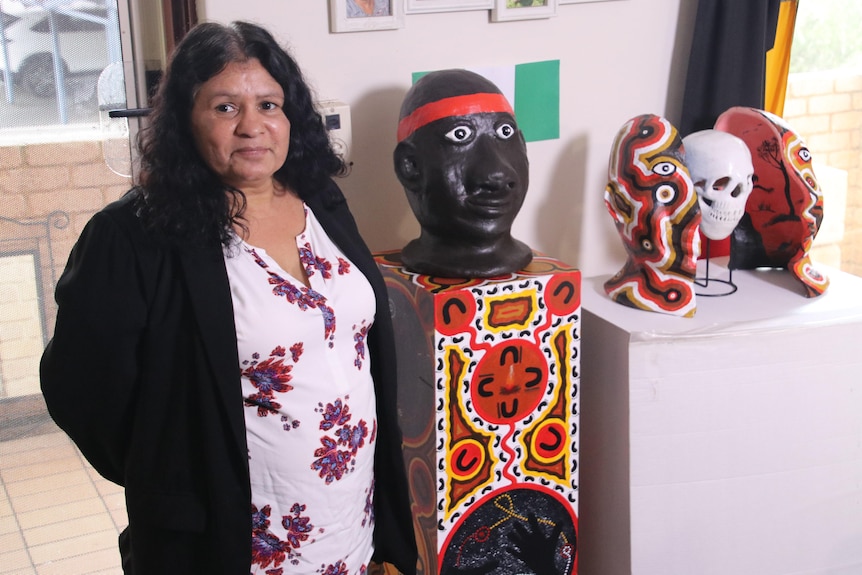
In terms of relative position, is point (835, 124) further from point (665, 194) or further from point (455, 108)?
point (455, 108)

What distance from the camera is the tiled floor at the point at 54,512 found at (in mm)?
2049

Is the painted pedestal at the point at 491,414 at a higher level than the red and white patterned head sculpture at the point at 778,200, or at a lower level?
lower

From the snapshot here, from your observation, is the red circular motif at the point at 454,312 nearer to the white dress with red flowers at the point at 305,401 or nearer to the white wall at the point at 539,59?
the white dress with red flowers at the point at 305,401

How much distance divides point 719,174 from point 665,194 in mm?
133

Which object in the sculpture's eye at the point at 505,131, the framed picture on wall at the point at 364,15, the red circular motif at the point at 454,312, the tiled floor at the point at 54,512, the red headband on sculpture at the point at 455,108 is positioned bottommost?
the tiled floor at the point at 54,512

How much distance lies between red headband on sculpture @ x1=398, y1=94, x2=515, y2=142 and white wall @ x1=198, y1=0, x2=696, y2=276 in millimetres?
290

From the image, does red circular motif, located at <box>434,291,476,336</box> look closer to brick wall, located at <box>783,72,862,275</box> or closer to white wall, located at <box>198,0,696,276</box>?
white wall, located at <box>198,0,696,276</box>

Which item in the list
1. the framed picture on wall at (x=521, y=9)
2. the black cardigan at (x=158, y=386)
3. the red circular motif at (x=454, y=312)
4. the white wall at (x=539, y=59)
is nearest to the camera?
the black cardigan at (x=158, y=386)

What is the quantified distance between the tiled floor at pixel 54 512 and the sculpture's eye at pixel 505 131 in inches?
43.3

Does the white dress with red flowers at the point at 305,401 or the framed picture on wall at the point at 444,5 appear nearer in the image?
the white dress with red flowers at the point at 305,401

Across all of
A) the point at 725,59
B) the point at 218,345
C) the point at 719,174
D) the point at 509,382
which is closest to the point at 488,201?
the point at 509,382

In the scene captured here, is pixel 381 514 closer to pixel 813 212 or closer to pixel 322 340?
pixel 322 340

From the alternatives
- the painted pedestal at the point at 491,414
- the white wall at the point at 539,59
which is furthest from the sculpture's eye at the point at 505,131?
the white wall at the point at 539,59

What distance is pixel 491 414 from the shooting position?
1.83 m
